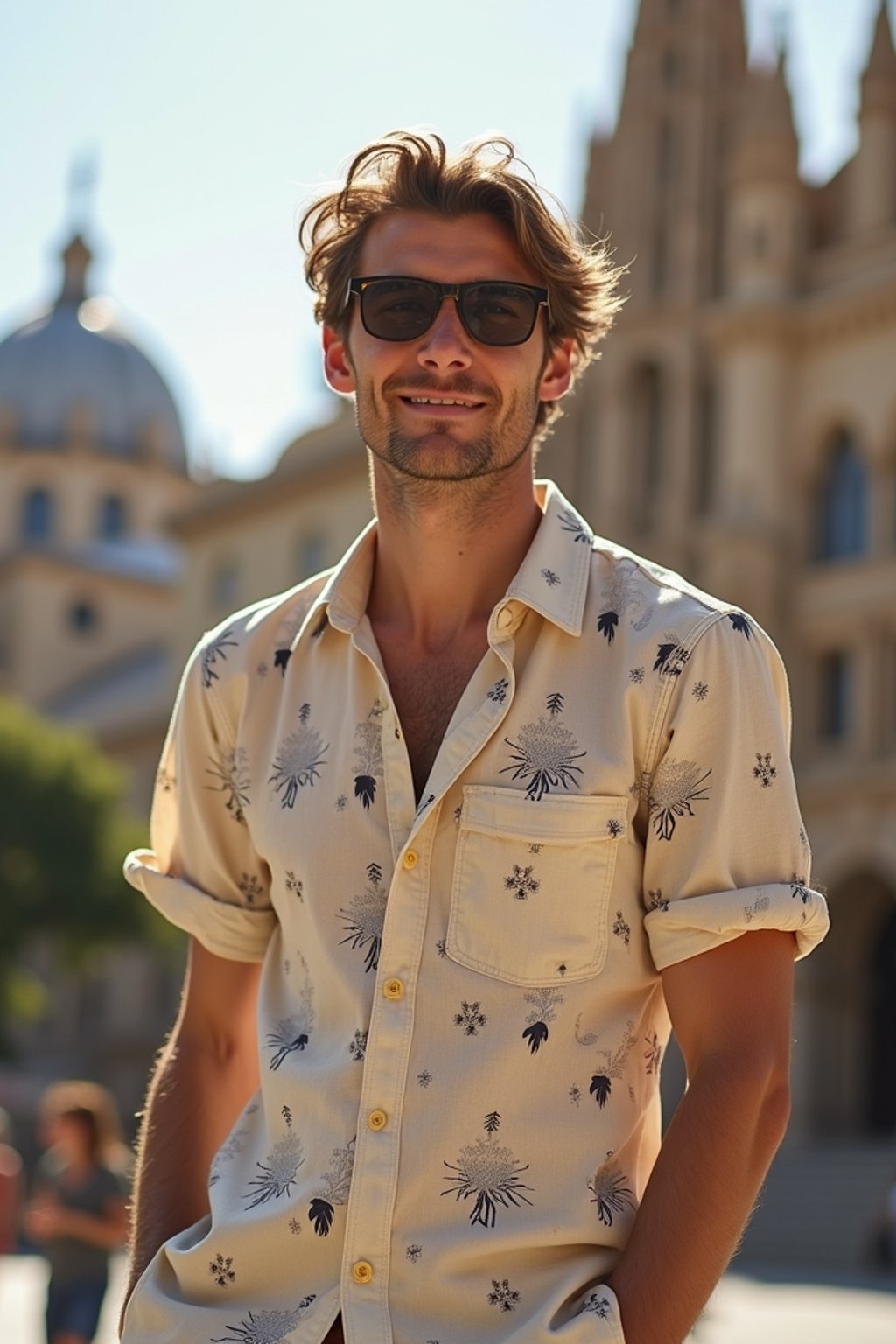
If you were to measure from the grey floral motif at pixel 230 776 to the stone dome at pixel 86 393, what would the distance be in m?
66.3

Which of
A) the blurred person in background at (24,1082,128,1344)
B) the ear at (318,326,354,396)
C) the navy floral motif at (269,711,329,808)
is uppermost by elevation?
the ear at (318,326,354,396)

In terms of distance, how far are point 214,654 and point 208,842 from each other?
0.27 meters

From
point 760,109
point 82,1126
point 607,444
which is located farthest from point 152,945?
point 82,1126

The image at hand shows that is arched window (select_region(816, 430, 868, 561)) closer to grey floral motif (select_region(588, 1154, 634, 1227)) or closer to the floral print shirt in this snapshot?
the floral print shirt

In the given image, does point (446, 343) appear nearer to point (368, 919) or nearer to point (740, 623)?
point (740, 623)

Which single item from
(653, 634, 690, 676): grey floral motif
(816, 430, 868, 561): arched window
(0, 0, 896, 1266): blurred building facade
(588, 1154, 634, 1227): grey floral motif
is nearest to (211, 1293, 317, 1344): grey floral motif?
(588, 1154, 634, 1227): grey floral motif

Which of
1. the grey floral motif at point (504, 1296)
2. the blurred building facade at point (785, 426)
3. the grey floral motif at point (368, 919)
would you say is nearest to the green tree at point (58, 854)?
the blurred building facade at point (785, 426)

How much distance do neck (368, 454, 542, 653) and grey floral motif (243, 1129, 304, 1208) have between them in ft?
2.27

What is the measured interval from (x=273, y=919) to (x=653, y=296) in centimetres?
3339

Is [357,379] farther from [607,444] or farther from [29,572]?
[29,572]

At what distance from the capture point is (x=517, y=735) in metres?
2.69

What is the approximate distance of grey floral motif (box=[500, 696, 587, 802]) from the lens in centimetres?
265

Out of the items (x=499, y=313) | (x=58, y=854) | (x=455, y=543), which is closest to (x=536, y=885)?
(x=455, y=543)

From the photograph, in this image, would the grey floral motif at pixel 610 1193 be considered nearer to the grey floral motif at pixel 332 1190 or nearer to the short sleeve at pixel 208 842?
the grey floral motif at pixel 332 1190
